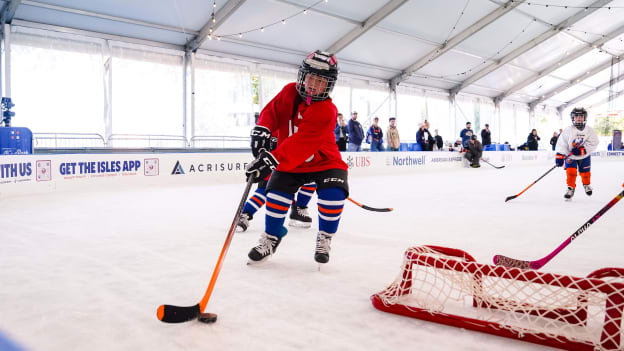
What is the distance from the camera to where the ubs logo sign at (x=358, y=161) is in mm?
9664

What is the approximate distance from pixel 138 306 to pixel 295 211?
188cm

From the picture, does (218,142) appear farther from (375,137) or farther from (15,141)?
(15,141)

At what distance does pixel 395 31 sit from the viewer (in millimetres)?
12539

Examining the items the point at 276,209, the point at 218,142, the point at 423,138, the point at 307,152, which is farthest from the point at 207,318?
the point at 423,138

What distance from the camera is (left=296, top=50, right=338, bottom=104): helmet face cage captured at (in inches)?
80.5

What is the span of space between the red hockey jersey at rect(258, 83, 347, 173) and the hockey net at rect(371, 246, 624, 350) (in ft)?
2.51

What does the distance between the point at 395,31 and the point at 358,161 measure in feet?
16.2

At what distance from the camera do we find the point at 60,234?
2871mm

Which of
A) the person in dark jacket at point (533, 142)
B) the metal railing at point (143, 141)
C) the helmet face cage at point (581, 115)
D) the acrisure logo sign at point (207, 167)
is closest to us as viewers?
the helmet face cage at point (581, 115)

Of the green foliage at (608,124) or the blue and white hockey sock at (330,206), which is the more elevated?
the green foliage at (608,124)

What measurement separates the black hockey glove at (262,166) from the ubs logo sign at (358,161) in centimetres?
769

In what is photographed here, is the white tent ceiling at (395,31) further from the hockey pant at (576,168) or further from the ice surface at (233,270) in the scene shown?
the hockey pant at (576,168)

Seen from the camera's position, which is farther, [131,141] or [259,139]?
[131,141]

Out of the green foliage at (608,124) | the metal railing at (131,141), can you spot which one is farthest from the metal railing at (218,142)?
the green foliage at (608,124)
